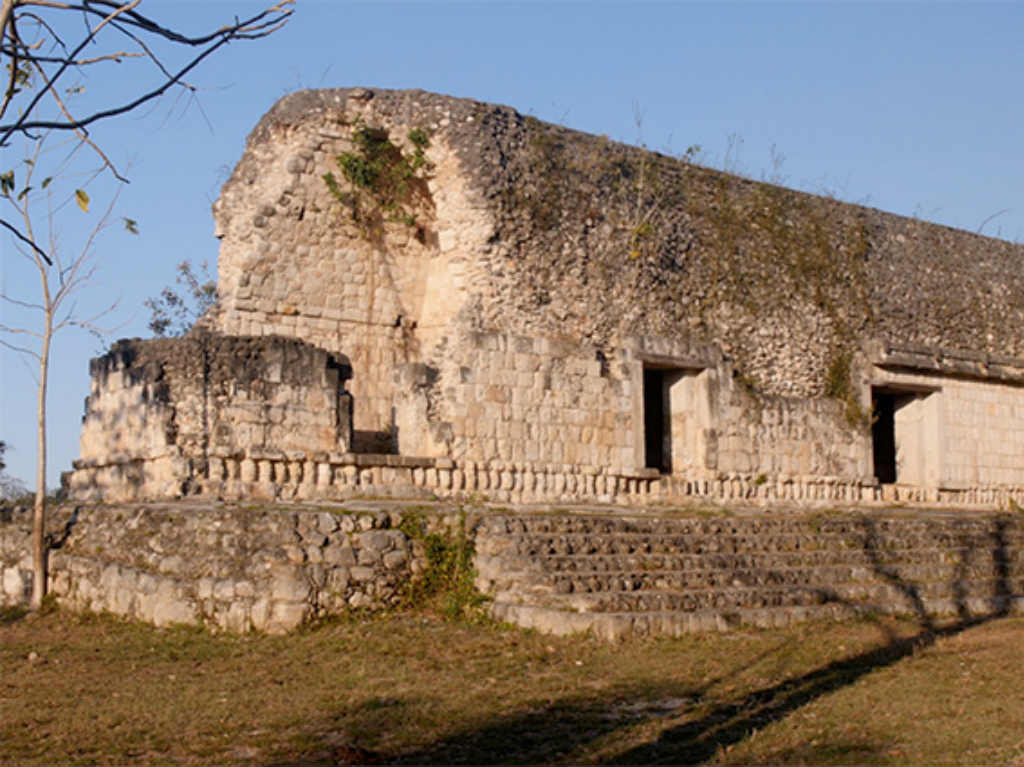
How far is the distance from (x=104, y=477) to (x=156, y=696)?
6777 millimetres

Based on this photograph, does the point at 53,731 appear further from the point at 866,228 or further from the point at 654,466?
the point at 866,228

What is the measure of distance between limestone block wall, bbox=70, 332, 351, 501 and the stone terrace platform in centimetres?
134

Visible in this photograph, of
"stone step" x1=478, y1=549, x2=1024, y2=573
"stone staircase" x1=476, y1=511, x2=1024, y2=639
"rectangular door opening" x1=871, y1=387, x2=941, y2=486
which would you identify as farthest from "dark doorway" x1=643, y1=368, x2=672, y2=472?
"stone step" x1=478, y1=549, x2=1024, y2=573

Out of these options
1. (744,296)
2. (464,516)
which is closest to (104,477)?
(464,516)

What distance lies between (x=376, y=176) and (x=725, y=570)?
24.3 feet

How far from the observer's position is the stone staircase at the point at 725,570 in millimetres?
8664

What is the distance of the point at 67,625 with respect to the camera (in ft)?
30.8

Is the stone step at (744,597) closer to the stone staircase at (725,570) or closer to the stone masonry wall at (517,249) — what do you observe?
the stone staircase at (725,570)

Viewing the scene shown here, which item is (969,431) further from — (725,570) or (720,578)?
(720,578)

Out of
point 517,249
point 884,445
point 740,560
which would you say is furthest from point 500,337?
point 884,445

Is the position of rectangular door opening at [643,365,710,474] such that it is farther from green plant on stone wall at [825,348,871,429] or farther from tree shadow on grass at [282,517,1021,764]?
tree shadow on grass at [282,517,1021,764]

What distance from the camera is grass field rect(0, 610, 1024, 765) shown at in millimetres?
5656

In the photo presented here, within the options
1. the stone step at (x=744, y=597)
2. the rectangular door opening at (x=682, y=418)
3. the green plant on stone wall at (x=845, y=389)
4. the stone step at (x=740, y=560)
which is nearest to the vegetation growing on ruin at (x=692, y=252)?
the green plant on stone wall at (x=845, y=389)

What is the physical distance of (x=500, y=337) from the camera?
46.8 ft
